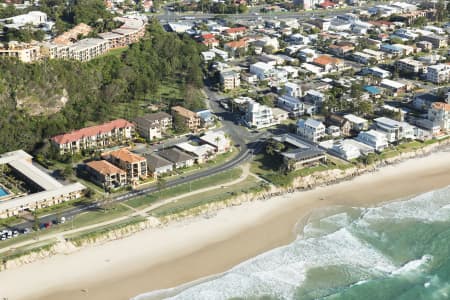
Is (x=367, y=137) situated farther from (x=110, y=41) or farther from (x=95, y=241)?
(x=110, y=41)

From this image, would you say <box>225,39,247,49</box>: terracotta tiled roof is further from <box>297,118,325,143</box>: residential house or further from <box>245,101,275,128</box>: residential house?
<box>297,118,325,143</box>: residential house

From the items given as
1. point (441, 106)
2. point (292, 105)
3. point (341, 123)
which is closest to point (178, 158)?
point (341, 123)

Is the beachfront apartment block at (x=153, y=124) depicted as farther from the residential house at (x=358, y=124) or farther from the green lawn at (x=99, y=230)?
the residential house at (x=358, y=124)

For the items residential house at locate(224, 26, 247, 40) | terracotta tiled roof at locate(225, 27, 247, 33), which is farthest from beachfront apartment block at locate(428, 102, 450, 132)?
terracotta tiled roof at locate(225, 27, 247, 33)

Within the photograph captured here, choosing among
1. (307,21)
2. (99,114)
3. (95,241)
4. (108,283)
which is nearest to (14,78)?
(99,114)

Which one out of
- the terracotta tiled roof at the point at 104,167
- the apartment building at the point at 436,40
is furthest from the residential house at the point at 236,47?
the terracotta tiled roof at the point at 104,167
